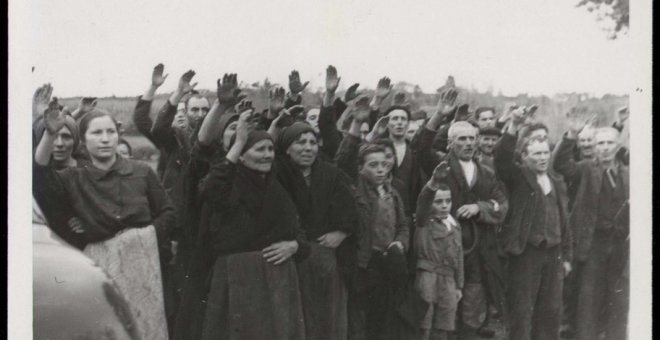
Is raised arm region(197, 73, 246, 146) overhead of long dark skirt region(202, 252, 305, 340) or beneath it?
overhead

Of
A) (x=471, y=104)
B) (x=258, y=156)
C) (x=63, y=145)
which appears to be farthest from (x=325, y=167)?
(x=63, y=145)

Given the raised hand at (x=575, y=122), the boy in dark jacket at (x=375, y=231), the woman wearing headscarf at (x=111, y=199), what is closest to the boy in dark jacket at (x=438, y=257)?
the boy in dark jacket at (x=375, y=231)

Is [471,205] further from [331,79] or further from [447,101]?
[331,79]

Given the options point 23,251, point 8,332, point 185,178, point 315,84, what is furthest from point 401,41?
point 8,332

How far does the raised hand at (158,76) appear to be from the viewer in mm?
5297

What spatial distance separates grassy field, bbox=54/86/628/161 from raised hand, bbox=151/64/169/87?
0.08 m

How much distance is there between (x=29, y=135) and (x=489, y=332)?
295 cm

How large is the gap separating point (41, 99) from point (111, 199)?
2.29 ft

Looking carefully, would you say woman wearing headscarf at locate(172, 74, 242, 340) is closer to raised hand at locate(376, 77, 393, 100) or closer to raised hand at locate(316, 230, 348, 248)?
raised hand at locate(316, 230, 348, 248)

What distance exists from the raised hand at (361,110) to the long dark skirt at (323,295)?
0.79 metres

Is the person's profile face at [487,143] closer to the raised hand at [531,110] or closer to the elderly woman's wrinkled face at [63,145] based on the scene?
the raised hand at [531,110]

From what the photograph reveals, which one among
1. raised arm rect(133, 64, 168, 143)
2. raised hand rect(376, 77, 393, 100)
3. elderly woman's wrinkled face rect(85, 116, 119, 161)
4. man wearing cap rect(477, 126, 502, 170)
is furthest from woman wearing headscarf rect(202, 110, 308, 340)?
man wearing cap rect(477, 126, 502, 170)

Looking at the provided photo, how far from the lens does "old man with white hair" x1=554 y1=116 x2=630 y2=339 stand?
18.7ft

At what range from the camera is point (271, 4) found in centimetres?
539
